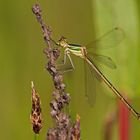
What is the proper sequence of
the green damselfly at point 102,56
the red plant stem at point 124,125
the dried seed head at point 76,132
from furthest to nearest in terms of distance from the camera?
the green damselfly at point 102,56
the red plant stem at point 124,125
the dried seed head at point 76,132

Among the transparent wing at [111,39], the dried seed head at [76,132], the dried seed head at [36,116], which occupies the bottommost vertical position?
the dried seed head at [76,132]

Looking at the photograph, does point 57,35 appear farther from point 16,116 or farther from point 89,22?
point 16,116

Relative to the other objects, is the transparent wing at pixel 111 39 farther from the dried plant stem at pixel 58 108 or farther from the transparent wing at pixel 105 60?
the dried plant stem at pixel 58 108

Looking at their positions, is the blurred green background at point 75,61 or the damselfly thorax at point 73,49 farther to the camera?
the blurred green background at point 75,61

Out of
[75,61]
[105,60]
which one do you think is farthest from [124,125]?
[75,61]

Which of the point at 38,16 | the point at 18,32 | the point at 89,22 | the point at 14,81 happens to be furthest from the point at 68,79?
the point at 89,22

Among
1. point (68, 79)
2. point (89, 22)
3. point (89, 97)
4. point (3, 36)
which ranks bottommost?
point (68, 79)

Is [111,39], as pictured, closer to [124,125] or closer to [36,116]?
[124,125]

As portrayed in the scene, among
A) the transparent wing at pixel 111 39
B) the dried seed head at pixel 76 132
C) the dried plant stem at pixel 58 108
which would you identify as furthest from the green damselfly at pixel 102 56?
the dried seed head at pixel 76 132
